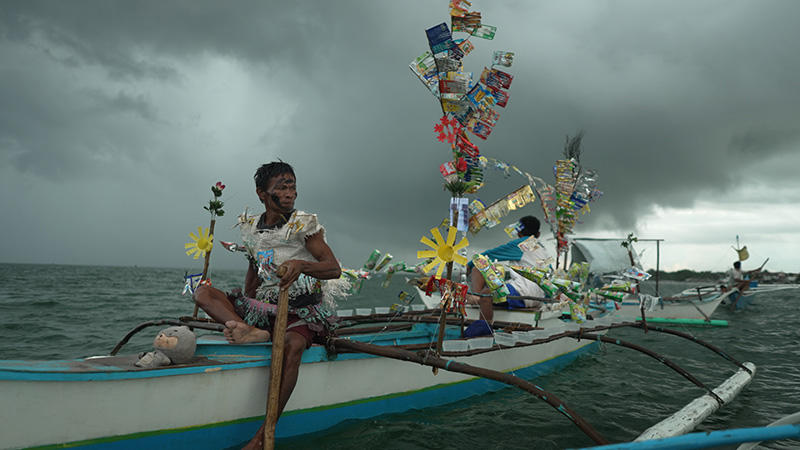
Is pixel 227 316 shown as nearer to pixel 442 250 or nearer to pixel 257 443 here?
pixel 257 443

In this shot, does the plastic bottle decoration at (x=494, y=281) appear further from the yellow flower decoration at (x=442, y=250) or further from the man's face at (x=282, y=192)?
the man's face at (x=282, y=192)

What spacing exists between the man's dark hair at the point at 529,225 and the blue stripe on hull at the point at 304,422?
3040mm

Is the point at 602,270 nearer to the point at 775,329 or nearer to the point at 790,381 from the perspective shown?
the point at 775,329

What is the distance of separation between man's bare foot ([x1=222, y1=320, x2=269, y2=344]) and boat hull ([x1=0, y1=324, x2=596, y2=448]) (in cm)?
15

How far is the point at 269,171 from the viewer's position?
10.6 ft

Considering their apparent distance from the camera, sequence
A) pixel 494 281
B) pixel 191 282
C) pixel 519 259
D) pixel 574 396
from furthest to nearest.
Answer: pixel 519 259 < pixel 574 396 < pixel 191 282 < pixel 494 281

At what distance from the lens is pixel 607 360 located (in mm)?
7719

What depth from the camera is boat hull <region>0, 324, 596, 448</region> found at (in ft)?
7.48

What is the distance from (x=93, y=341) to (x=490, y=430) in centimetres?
837

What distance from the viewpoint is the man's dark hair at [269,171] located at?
3209 millimetres

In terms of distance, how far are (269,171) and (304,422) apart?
218 cm

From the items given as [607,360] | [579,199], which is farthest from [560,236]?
[607,360]

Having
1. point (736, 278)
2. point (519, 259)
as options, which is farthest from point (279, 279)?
point (736, 278)

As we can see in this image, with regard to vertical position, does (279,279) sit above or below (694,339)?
above
